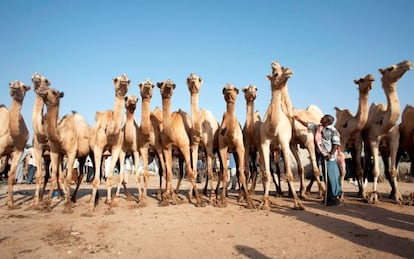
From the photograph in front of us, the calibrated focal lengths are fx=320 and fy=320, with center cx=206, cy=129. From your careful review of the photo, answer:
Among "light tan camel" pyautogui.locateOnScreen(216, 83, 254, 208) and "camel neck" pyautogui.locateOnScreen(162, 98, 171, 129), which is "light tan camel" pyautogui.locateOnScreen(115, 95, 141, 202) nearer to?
"camel neck" pyautogui.locateOnScreen(162, 98, 171, 129)

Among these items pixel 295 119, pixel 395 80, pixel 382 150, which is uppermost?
pixel 395 80

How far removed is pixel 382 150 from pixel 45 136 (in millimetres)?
10677

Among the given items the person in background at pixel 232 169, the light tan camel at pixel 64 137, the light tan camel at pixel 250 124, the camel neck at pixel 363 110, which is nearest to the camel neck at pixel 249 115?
the light tan camel at pixel 250 124

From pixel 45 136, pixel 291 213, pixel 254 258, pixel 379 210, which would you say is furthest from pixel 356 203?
pixel 45 136

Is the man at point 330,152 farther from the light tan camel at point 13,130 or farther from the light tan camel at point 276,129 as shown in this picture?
the light tan camel at point 13,130

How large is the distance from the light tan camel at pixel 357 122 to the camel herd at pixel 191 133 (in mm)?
29

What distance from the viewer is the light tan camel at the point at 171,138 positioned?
9094 millimetres

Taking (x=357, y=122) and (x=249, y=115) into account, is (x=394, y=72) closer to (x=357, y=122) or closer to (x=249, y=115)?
(x=357, y=122)

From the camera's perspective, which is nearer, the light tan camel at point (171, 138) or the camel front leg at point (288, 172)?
the camel front leg at point (288, 172)

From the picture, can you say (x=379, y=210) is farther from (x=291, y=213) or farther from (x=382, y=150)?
(x=382, y=150)

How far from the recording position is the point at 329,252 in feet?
15.3

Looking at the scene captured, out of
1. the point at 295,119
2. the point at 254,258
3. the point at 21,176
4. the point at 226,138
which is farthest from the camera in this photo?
the point at 21,176

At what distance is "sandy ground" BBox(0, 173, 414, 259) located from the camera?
15.9 ft

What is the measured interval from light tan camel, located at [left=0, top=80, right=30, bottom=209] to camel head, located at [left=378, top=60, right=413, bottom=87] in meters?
10.4
